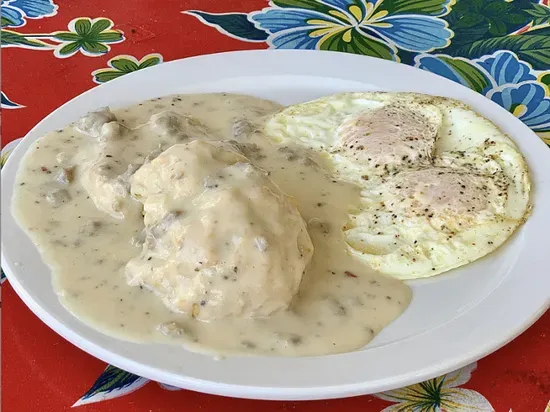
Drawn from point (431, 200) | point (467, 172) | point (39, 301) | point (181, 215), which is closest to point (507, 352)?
point (431, 200)

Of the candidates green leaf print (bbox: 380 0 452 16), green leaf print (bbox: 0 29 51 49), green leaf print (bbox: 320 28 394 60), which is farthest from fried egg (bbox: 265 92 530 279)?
green leaf print (bbox: 0 29 51 49)

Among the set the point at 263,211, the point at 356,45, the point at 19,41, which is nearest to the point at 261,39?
the point at 356,45

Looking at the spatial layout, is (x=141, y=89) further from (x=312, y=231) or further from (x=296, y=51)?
(x=312, y=231)

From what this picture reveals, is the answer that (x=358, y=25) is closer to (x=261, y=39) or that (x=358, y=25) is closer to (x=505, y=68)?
(x=261, y=39)

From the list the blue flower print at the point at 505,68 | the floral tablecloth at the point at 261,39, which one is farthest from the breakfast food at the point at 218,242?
the blue flower print at the point at 505,68

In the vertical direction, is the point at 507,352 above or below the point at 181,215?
below
